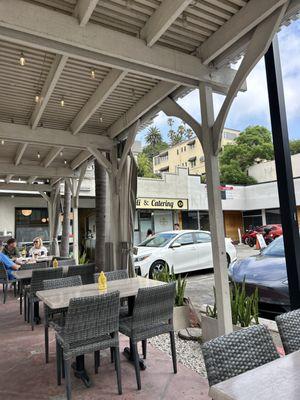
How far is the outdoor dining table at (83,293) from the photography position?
306 centimetres

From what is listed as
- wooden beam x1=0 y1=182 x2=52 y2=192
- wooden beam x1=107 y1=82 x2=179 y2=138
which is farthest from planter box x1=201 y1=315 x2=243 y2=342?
wooden beam x1=0 y1=182 x2=52 y2=192

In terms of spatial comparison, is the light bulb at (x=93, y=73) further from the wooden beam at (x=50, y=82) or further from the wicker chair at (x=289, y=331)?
the wicker chair at (x=289, y=331)

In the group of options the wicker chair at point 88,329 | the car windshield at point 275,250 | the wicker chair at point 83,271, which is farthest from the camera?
the wicker chair at point 83,271

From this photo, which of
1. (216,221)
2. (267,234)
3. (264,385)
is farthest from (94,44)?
→ (267,234)

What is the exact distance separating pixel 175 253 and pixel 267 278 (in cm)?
402

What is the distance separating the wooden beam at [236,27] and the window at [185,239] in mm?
5520

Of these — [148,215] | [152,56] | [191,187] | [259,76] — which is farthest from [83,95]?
[191,187]

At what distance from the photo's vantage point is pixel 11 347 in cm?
399

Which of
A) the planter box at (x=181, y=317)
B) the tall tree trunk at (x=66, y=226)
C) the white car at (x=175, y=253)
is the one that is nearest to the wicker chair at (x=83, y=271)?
the planter box at (x=181, y=317)

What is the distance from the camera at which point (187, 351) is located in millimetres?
3699

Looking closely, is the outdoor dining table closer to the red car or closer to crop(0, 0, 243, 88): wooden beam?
crop(0, 0, 243, 88): wooden beam

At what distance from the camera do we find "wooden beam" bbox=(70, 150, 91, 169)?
7802 mm

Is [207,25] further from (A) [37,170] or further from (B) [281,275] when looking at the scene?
(A) [37,170]

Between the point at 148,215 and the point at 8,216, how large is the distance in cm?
703
